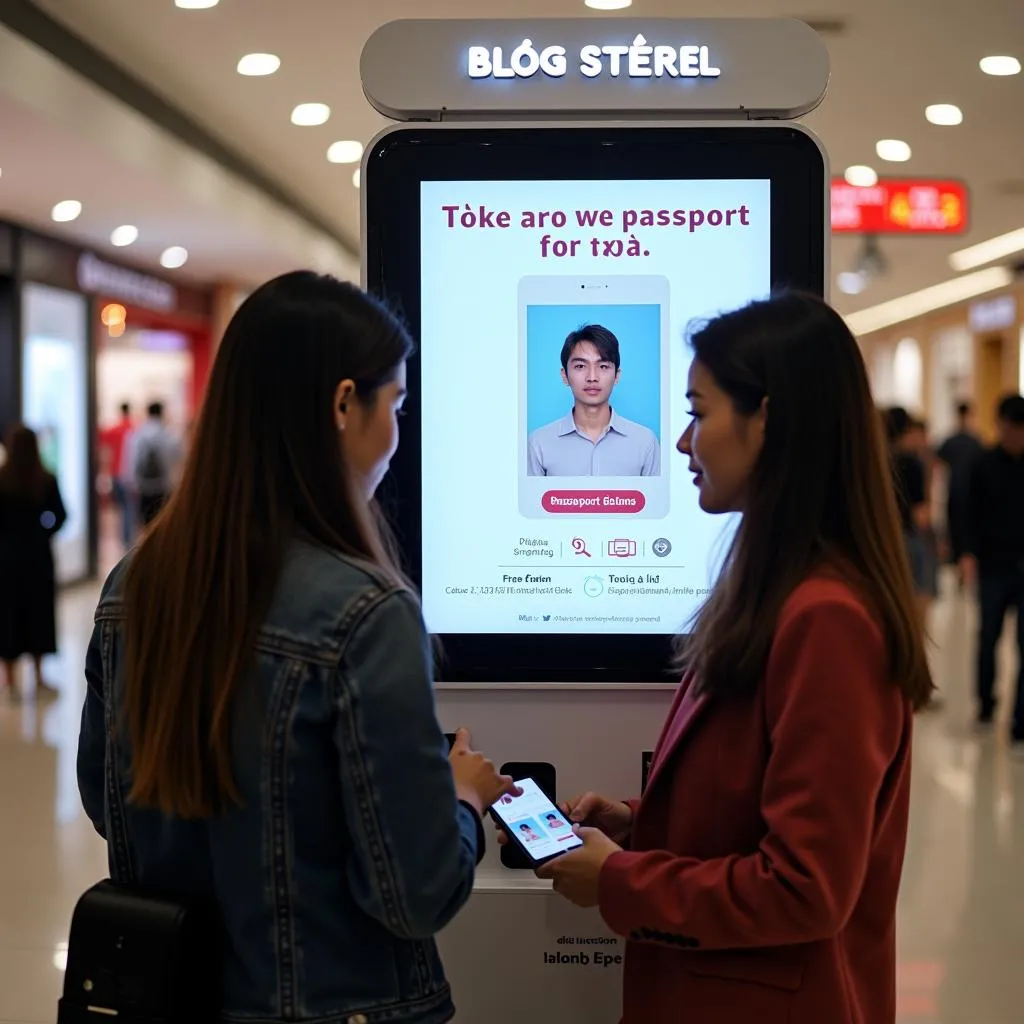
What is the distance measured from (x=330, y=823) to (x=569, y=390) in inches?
34.7

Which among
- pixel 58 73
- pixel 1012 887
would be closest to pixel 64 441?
pixel 58 73

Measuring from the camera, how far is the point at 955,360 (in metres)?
19.0

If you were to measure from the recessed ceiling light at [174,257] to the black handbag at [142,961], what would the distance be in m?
11.1

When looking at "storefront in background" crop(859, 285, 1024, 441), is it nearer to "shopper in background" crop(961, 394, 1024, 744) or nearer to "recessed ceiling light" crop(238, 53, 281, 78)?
"shopper in background" crop(961, 394, 1024, 744)

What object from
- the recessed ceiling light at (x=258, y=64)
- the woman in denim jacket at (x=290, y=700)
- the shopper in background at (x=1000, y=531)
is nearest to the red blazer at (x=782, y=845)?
the woman in denim jacket at (x=290, y=700)

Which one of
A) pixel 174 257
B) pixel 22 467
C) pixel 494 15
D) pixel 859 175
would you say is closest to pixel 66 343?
pixel 174 257

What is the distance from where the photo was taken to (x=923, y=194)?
794 centimetres

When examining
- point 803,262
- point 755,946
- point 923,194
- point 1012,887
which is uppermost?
point 923,194

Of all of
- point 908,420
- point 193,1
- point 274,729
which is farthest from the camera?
point 908,420

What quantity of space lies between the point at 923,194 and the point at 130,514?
8.76 m

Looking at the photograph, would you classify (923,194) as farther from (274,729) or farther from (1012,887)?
(274,729)

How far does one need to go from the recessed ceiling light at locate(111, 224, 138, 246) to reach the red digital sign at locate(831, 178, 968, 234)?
580 cm

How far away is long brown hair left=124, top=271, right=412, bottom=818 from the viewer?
4.01 feet

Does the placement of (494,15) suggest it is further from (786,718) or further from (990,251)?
(990,251)
